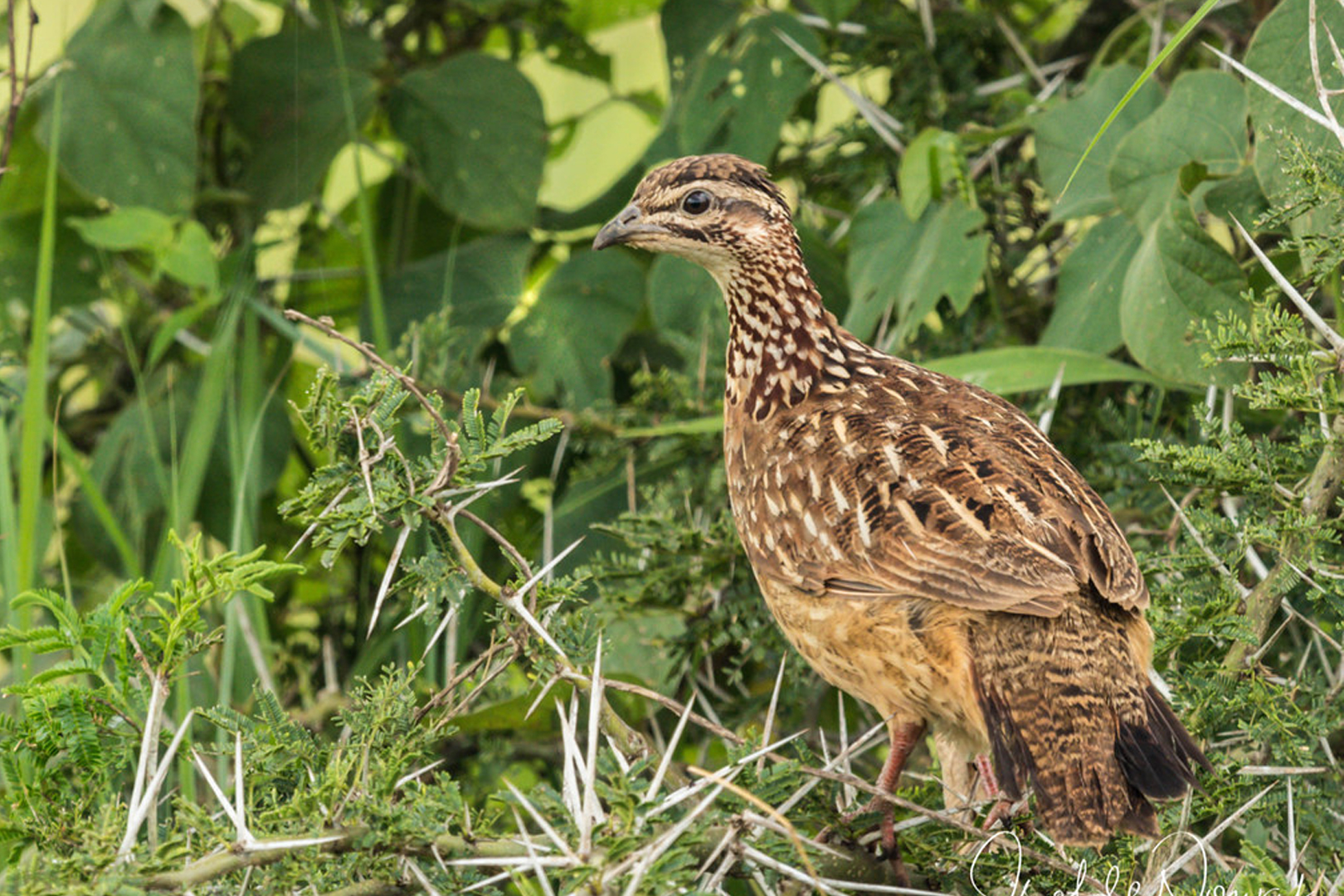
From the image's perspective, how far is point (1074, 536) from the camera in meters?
2.30

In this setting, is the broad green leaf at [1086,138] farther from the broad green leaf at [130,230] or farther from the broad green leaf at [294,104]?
the broad green leaf at [130,230]

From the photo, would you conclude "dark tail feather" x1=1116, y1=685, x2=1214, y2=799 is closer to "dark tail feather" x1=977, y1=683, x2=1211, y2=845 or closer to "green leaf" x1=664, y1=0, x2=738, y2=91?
"dark tail feather" x1=977, y1=683, x2=1211, y2=845

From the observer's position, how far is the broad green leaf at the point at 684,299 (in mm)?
3775

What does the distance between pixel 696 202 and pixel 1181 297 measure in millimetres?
1059

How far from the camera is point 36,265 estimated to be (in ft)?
13.6

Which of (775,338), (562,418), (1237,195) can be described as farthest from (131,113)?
(1237,195)

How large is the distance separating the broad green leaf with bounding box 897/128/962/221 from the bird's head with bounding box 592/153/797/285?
426mm

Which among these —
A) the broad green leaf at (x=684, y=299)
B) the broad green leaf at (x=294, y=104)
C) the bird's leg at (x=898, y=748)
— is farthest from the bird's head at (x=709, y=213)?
the broad green leaf at (x=294, y=104)

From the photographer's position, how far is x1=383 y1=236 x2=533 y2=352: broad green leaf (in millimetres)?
4000

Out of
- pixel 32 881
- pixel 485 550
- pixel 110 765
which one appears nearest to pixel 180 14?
pixel 485 550

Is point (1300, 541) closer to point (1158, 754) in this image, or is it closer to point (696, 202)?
point (1158, 754)

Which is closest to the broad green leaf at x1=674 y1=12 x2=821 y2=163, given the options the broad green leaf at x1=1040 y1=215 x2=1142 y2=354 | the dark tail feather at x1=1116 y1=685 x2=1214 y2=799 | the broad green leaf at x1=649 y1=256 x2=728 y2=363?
the broad green leaf at x1=649 y1=256 x2=728 y2=363

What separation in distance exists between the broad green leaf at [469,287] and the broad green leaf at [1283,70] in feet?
7.00

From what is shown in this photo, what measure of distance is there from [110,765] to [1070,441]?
2.35 m
